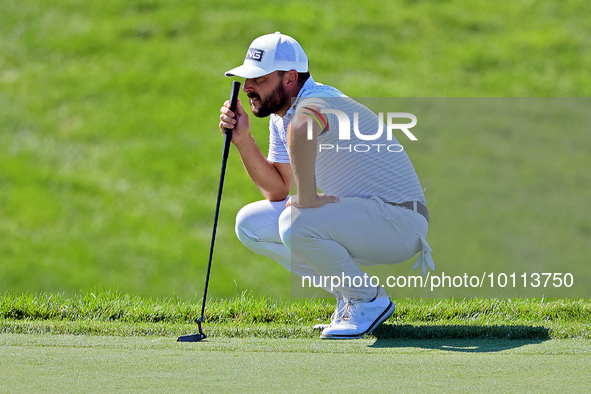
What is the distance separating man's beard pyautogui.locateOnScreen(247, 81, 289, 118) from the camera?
2.99 metres

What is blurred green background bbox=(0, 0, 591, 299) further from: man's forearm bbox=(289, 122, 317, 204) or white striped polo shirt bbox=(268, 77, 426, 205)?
man's forearm bbox=(289, 122, 317, 204)

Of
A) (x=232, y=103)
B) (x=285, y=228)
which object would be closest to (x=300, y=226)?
(x=285, y=228)

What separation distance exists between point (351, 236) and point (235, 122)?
634 millimetres

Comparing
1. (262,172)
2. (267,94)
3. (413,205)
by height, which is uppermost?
(267,94)

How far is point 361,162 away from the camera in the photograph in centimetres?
297

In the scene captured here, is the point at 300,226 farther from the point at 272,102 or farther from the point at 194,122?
the point at 194,122

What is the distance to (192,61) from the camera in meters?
7.94

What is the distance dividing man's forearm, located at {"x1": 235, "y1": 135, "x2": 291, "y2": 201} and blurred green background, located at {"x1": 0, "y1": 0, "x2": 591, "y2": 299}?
50.4 inches

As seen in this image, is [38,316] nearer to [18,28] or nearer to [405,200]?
[405,200]

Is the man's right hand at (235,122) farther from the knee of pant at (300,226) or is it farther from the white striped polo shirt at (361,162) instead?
the knee of pant at (300,226)

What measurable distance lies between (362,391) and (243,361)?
514 mm

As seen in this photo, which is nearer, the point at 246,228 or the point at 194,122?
the point at 246,228

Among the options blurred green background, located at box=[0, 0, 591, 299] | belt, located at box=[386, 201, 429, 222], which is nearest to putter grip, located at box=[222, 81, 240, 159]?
belt, located at box=[386, 201, 429, 222]

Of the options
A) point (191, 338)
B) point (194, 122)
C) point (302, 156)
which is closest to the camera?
point (302, 156)
